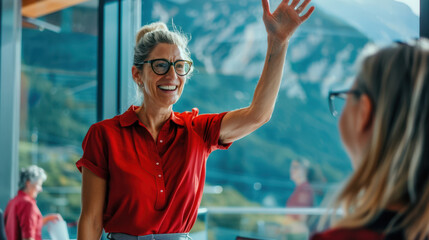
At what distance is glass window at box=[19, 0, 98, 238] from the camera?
5107 mm

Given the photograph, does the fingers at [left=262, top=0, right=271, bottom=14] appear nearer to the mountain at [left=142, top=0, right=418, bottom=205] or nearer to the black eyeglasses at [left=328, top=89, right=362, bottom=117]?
the black eyeglasses at [left=328, top=89, right=362, bottom=117]

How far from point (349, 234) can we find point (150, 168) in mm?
994

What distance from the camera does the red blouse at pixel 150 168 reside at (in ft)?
5.11

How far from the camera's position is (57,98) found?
23.3 feet

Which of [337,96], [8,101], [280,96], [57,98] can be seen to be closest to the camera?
[337,96]

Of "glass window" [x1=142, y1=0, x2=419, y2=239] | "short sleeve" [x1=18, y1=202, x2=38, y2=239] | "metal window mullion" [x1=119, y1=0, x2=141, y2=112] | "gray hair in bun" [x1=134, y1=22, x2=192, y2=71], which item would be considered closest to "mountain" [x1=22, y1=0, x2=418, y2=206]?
"glass window" [x1=142, y1=0, x2=419, y2=239]

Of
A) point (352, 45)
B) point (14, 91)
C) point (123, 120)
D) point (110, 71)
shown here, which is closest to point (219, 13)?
point (352, 45)

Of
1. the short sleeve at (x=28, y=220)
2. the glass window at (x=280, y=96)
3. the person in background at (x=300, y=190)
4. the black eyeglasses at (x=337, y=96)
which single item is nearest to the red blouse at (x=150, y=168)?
the black eyeglasses at (x=337, y=96)

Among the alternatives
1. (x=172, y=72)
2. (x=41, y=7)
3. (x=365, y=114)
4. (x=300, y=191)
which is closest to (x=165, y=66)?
(x=172, y=72)

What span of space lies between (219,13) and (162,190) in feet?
33.7

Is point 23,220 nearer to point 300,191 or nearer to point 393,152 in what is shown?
point 393,152

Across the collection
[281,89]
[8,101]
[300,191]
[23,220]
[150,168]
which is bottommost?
[300,191]

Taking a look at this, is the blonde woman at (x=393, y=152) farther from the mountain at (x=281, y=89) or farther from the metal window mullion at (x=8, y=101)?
the mountain at (x=281, y=89)

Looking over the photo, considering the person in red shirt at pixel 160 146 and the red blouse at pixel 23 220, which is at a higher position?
the person in red shirt at pixel 160 146
